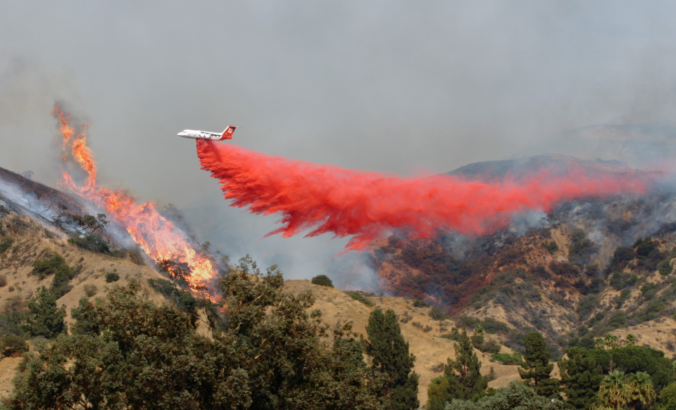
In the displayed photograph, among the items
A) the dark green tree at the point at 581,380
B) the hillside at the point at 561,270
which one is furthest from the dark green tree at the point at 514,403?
the hillside at the point at 561,270

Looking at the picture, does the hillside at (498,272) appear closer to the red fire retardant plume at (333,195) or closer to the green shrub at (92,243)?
the green shrub at (92,243)

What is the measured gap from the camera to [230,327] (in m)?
20.9

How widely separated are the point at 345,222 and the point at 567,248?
117 metres

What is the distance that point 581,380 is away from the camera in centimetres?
4938

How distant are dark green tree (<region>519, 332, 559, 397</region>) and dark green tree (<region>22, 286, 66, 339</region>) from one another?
→ 51.6 m

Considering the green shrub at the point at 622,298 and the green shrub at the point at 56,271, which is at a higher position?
the green shrub at the point at 56,271

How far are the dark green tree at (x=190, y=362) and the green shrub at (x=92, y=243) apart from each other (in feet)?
205

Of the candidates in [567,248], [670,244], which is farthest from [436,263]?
[670,244]

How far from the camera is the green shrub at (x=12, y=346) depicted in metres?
46.1

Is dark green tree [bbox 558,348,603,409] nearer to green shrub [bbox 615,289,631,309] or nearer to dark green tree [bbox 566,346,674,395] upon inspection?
dark green tree [bbox 566,346,674,395]

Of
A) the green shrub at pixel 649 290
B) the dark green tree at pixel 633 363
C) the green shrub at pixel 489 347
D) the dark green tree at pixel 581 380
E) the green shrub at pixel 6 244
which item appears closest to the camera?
the dark green tree at pixel 581 380

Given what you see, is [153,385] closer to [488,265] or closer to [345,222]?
[345,222]

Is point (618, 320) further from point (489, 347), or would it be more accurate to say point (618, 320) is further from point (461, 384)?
point (461, 384)

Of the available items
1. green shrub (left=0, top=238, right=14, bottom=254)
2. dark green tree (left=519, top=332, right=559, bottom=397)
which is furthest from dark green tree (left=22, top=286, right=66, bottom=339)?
dark green tree (left=519, top=332, right=559, bottom=397)
